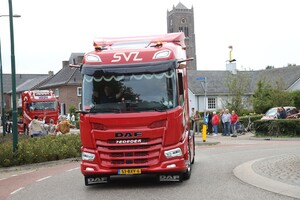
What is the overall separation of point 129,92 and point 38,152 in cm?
869

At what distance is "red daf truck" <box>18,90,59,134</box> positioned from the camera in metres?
41.4

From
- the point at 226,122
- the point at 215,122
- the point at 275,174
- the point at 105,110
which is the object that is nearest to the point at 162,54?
the point at 105,110

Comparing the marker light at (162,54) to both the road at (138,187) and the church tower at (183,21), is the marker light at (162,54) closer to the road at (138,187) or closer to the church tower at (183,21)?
the road at (138,187)

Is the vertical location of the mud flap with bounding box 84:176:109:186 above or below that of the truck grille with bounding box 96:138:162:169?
below

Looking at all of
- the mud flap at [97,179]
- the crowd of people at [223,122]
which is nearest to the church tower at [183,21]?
the crowd of people at [223,122]

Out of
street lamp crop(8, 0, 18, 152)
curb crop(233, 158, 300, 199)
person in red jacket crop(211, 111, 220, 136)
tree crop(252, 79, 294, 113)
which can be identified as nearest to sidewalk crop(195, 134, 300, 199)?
curb crop(233, 158, 300, 199)

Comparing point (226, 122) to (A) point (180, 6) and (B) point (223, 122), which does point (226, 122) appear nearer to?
(B) point (223, 122)

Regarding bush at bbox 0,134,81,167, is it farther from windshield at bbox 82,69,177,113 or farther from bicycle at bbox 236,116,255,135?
bicycle at bbox 236,116,255,135

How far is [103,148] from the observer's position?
11.0 meters

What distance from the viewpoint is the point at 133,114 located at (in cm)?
1091

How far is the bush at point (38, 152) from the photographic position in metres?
18.1

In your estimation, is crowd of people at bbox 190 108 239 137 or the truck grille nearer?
the truck grille

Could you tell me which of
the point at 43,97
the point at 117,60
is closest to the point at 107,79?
the point at 117,60

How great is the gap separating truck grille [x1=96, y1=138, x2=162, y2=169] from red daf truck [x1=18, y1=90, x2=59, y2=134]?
1223 inches
